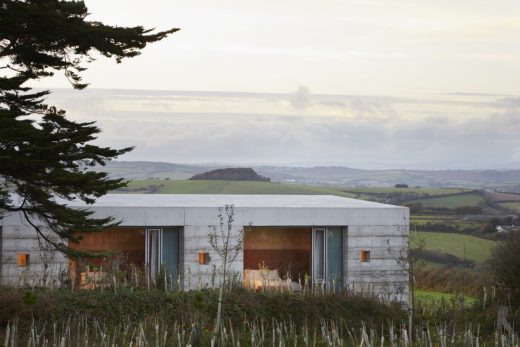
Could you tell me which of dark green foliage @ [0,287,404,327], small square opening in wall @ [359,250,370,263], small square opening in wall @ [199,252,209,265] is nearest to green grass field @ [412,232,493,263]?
small square opening in wall @ [359,250,370,263]

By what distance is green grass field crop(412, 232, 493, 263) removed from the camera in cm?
3356

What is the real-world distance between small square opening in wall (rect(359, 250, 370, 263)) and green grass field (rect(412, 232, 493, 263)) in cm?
1161

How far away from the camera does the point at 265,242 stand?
21.4 m

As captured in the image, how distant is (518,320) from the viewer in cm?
1526

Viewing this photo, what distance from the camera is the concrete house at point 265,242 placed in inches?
768

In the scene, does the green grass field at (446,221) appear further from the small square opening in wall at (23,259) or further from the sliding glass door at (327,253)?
the small square opening in wall at (23,259)

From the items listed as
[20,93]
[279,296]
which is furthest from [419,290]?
[20,93]

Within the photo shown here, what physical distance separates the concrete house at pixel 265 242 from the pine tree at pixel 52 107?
16.4 feet

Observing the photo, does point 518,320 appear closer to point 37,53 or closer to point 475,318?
point 475,318

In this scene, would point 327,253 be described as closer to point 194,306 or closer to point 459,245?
point 194,306

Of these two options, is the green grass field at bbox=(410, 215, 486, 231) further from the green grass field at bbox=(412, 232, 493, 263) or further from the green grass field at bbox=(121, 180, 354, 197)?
the green grass field at bbox=(121, 180, 354, 197)

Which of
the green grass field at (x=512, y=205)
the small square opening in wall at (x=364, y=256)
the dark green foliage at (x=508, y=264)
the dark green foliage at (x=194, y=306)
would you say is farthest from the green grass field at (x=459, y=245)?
the dark green foliage at (x=194, y=306)

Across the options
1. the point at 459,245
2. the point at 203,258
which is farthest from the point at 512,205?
the point at 203,258

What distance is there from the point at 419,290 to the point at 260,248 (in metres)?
7.46
